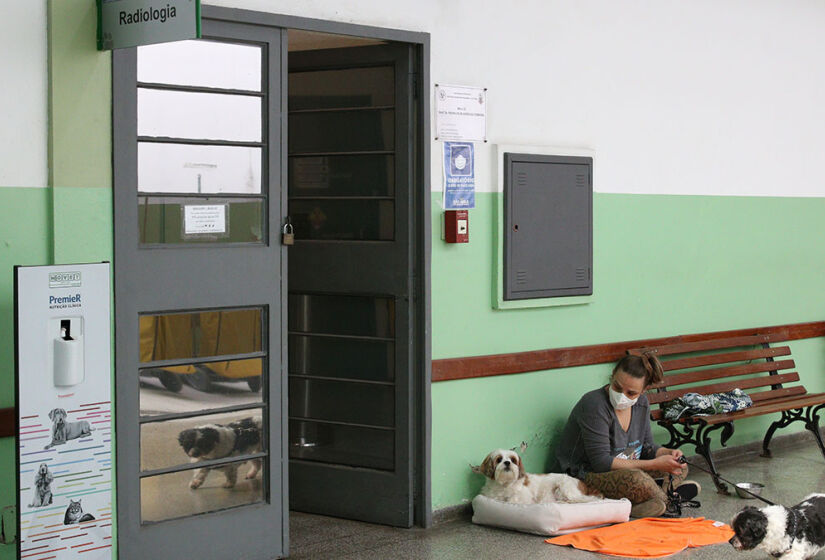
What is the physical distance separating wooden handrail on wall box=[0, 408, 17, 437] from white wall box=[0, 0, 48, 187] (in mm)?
882

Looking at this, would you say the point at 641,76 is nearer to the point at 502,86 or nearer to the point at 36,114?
the point at 502,86

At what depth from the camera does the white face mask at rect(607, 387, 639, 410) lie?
19.8 ft

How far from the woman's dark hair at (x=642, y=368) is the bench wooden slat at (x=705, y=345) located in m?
0.60

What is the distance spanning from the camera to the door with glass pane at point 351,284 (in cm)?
578

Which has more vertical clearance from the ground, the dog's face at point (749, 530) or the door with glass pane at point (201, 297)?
the door with glass pane at point (201, 297)

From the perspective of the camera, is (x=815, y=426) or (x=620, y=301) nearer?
(x=620, y=301)

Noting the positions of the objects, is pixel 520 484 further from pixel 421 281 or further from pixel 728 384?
pixel 728 384

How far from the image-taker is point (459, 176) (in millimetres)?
5898

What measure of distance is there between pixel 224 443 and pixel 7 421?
1.04m

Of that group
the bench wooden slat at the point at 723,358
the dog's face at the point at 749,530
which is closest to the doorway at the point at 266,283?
the dog's face at the point at 749,530

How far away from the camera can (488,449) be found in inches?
241

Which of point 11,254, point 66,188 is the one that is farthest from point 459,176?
point 11,254

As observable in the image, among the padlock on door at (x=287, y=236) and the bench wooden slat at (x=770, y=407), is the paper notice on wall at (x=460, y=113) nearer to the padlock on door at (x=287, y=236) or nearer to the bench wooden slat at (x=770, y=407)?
the padlock on door at (x=287, y=236)

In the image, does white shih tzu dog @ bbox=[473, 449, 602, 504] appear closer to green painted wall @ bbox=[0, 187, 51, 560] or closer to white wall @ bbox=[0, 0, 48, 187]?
green painted wall @ bbox=[0, 187, 51, 560]
